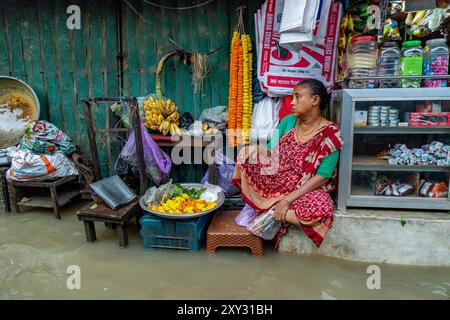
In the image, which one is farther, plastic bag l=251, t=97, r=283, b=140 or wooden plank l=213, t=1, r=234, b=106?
wooden plank l=213, t=1, r=234, b=106

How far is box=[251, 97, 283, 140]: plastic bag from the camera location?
3.43 m

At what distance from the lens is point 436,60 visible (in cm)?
261

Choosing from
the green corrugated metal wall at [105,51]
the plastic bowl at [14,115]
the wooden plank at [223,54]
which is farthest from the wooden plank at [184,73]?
the plastic bowl at [14,115]

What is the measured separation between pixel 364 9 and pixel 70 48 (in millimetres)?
3688

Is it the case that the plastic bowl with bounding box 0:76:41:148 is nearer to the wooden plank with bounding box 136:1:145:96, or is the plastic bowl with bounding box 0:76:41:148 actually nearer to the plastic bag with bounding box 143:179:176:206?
the wooden plank with bounding box 136:1:145:96

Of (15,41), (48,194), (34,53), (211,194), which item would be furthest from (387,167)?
(15,41)

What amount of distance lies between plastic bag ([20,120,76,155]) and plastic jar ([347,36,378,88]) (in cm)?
355

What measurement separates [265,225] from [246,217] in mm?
267

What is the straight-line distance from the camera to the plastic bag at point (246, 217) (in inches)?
116

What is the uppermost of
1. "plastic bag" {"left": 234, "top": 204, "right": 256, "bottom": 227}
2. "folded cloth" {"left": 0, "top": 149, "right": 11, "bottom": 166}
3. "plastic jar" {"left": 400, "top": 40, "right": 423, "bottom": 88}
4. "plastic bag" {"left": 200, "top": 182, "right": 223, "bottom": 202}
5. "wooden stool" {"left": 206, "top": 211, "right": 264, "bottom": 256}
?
"plastic jar" {"left": 400, "top": 40, "right": 423, "bottom": 88}

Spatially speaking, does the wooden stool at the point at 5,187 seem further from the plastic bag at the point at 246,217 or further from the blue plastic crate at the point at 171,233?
the plastic bag at the point at 246,217

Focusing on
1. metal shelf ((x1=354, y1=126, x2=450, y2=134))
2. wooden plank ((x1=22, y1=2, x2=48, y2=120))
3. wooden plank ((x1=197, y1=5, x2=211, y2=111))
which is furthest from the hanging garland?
wooden plank ((x1=22, y1=2, x2=48, y2=120))

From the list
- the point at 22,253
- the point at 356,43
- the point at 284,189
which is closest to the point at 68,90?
the point at 22,253
